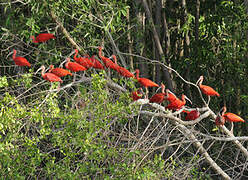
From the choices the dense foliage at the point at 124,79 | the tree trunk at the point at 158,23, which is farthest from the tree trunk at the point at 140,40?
the tree trunk at the point at 158,23

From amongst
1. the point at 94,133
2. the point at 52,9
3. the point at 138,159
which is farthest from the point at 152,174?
the point at 52,9

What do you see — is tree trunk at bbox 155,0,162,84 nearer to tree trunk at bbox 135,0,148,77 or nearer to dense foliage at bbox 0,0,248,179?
dense foliage at bbox 0,0,248,179

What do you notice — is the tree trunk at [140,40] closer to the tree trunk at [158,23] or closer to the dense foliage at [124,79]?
the dense foliage at [124,79]

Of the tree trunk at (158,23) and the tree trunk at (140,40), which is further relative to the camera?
the tree trunk at (158,23)

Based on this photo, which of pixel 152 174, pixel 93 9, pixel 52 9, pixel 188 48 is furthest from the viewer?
pixel 188 48

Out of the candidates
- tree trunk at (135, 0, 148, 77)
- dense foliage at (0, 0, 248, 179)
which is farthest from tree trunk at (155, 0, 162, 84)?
tree trunk at (135, 0, 148, 77)

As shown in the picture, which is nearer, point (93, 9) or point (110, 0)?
point (110, 0)

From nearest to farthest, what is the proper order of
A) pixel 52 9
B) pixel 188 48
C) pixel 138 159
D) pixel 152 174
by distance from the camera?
pixel 152 174 < pixel 138 159 < pixel 52 9 < pixel 188 48

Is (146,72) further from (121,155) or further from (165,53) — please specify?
(121,155)

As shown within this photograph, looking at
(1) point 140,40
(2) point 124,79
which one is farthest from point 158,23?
(2) point 124,79

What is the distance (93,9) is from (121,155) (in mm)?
2445

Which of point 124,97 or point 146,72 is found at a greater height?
point 124,97

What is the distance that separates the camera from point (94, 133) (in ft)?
11.5

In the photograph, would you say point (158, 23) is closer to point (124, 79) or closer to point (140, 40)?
point (140, 40)
